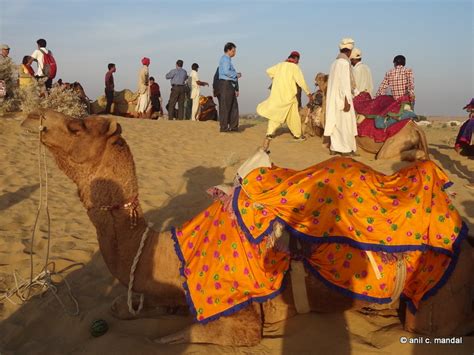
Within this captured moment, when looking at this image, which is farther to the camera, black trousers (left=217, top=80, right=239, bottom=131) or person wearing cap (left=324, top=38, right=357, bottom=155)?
black trousers (left=217, top=80, right=239, bottom=131)

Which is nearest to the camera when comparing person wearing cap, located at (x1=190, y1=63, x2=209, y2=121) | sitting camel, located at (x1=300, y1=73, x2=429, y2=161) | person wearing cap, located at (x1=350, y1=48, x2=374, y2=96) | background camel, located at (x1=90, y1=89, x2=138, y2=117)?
sitting camel, located at (x1=300, y1=73, x2=429, y2=161)

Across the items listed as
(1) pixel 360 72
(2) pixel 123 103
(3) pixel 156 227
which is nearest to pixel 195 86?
(2) pixel 123 103

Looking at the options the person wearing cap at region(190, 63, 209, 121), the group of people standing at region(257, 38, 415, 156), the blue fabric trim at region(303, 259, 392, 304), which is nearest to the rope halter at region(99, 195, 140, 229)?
the blue fabric trim at region(303, 259, 392, 304)

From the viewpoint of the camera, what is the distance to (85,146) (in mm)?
2727

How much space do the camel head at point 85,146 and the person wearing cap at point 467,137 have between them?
914 centimetres

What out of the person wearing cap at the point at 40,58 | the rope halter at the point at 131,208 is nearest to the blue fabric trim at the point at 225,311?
the rope halter at the point at 131,208

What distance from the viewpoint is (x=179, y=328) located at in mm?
3205

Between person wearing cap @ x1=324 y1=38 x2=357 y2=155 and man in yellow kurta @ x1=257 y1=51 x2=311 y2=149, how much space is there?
2285 millimetres

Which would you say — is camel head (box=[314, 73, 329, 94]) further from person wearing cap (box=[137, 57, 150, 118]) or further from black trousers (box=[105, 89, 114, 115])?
black trousers (box=[105, 89, 114, 115])

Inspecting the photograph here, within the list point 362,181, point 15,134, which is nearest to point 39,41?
point 15,134

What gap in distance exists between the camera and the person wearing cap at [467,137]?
32.8 ft

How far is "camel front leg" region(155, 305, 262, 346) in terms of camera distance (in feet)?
9.36

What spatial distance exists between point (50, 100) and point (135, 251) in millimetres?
10659

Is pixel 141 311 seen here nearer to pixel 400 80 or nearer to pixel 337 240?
pixel 337 240
